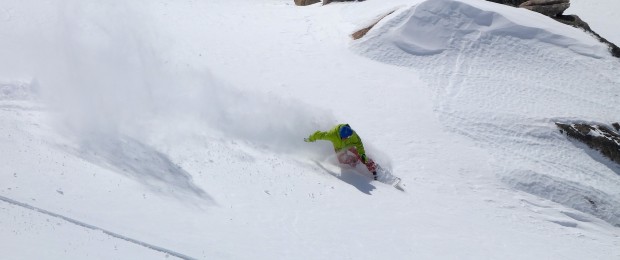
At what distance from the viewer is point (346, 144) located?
517 inches

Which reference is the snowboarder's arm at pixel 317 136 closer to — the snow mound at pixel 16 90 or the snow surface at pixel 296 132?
the snow surface at pixel 296 132

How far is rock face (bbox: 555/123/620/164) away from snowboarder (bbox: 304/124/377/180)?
24.5ft

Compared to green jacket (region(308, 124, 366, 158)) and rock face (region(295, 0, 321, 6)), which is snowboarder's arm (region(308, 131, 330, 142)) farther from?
rock face (region(295, 0, 321, 6))

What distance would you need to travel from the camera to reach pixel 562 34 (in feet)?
75.5

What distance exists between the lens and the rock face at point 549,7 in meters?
26.4

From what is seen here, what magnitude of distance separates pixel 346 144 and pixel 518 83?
369 inches

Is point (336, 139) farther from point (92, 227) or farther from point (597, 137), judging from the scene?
point (597, 137)

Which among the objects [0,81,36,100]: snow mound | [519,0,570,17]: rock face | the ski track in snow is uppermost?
[519,0,570,17]: rock face

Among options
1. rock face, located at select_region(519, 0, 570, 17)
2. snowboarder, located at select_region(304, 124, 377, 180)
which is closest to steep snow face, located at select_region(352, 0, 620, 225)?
rock face, located at select_region(519, 0, 570, 17)

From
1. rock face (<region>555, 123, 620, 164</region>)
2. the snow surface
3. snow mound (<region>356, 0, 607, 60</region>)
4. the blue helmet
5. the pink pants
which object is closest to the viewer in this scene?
the snow surface

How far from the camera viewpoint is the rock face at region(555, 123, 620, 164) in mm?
17016

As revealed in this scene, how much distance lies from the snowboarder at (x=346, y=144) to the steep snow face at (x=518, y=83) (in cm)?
406

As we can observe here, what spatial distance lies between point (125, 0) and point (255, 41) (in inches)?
199

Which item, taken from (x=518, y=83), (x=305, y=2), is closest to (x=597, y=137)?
(x=518, y=83)
